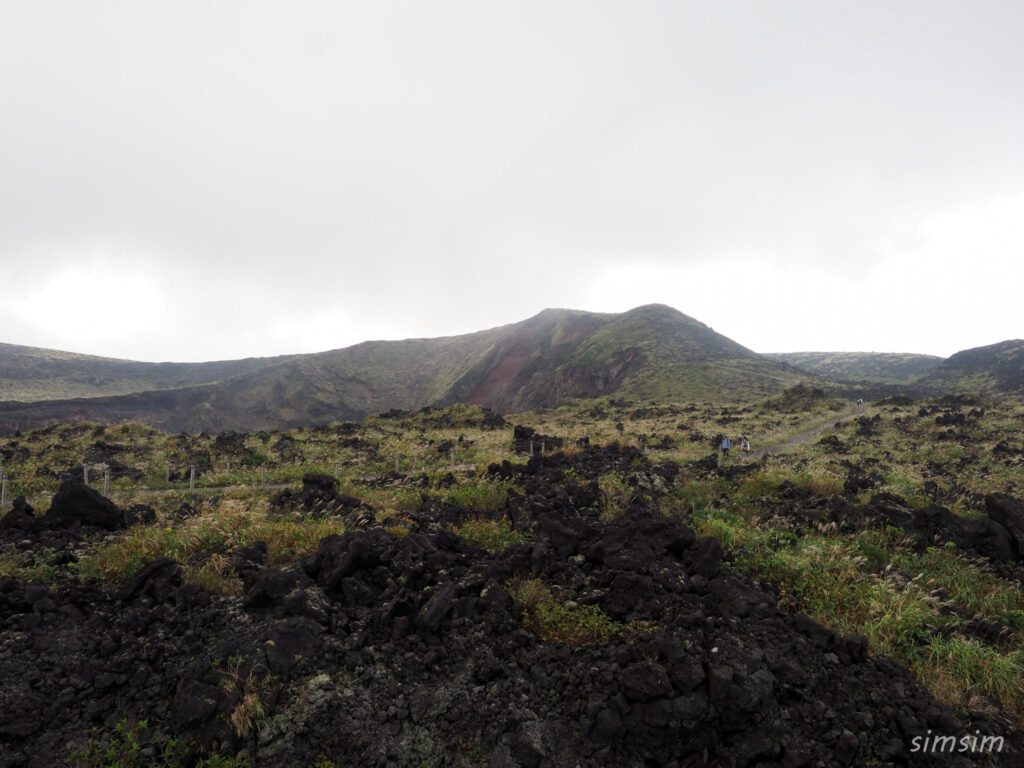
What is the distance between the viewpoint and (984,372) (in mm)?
73438

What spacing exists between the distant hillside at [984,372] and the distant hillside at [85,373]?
440 feet

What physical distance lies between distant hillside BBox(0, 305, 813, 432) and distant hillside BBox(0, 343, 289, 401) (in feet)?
37.2

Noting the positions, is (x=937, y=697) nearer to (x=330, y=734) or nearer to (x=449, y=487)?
(x=330, y=734)

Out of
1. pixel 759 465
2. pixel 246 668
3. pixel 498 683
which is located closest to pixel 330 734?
pixel 246 668

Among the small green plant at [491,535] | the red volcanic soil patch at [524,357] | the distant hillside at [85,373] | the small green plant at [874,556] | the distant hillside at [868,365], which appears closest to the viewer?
the small green plant at [874,556]

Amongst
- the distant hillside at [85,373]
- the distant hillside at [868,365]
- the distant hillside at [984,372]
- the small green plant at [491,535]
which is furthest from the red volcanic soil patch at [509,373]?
the small green plant at [491,535]

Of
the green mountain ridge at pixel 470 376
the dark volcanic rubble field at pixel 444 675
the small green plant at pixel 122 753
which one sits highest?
the green mountain ridge at pixel 470 376

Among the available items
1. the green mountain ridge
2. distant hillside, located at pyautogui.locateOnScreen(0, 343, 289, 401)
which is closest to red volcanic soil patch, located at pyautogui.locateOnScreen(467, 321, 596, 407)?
the green mountain ridge

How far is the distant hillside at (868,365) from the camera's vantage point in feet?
324

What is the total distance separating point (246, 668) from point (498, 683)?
2581mm

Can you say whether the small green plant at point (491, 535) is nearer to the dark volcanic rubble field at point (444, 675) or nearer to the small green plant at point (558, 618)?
the dark volcanic rubble field at point (444, 675)

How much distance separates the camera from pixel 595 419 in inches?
1737

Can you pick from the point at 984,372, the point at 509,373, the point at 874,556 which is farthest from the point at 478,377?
the point at 984,372

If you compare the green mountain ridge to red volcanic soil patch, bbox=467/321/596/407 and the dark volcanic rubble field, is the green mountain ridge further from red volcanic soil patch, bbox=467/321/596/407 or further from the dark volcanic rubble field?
the dark volcanic rubble field
